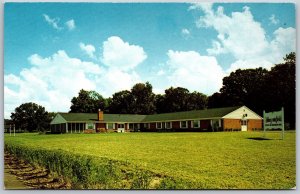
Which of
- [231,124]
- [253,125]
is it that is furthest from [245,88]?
[231,124]

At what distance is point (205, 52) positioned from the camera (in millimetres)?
12188

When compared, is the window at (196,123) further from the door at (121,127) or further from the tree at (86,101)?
the tree at (86,101)

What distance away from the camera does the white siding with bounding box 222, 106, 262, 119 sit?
19.4 meters

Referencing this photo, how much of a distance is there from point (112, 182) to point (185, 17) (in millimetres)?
4957

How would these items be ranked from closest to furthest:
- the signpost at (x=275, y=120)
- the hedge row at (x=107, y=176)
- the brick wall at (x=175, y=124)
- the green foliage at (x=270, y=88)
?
the hedge row at (x=107, y=176) → the green foliage at (x=270, y=88) → the signpost at (x=275, y=120) → the brick wall at (x=175, y=124)

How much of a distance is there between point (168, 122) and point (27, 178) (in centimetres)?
2351

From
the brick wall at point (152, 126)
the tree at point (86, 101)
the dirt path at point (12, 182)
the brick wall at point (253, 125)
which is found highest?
the tree at point (86, 101)

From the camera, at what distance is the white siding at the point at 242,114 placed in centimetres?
1943

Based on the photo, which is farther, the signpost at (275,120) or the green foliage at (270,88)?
the signpost at (275,120)

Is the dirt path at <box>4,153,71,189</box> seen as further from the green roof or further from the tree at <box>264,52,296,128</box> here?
the green roof

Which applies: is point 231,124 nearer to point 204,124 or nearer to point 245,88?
point 204,124

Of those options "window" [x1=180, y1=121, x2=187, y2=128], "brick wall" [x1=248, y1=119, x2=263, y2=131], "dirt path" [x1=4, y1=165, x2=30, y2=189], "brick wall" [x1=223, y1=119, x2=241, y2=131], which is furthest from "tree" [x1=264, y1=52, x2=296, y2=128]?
"window" [x1=180, y1=121, x2=187, y2=128]

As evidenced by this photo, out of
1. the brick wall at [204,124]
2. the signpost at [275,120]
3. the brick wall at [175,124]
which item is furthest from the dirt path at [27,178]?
the brick wall at [175,124]

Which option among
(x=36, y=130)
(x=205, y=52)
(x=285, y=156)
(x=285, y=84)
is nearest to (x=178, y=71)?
(x=205, y=52)
